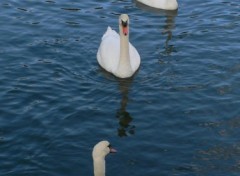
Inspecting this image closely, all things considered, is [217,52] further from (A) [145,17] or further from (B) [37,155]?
(B) [37,155]

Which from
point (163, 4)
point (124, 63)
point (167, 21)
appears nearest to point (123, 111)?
point (124, 63)

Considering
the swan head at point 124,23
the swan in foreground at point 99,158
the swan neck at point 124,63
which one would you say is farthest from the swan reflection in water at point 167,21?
the swan in foreground at point 99,158

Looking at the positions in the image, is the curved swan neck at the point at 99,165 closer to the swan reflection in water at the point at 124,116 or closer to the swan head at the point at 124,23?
the swan reflection in water at the point at 124,116

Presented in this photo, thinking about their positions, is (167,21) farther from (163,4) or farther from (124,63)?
(124,63)

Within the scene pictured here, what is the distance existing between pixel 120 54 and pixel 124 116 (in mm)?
3106

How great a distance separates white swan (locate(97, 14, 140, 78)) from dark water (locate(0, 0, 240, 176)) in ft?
1.16

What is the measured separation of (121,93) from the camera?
19.3 m

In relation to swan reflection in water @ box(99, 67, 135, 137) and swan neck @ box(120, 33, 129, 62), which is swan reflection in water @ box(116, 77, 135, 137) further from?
swan neck @ box(120, 33, 129, 62)

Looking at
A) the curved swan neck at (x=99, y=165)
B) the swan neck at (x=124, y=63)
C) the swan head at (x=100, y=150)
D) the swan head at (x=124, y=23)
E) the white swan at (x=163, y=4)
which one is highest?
the white swan at (x=163, y=4)

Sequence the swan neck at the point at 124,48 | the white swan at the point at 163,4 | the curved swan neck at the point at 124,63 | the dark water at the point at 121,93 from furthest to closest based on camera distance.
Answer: the white swan at the point at 163,4 → the curved swan neck at the point at 124,63 → the swan neck at the point at 124,48 → the dark water at the point at 121,93

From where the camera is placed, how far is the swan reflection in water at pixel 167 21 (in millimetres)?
22344

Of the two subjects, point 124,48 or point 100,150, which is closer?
point 100,150

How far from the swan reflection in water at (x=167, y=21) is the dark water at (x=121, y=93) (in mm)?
46

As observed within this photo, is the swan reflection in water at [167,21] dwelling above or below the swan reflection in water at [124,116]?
above
